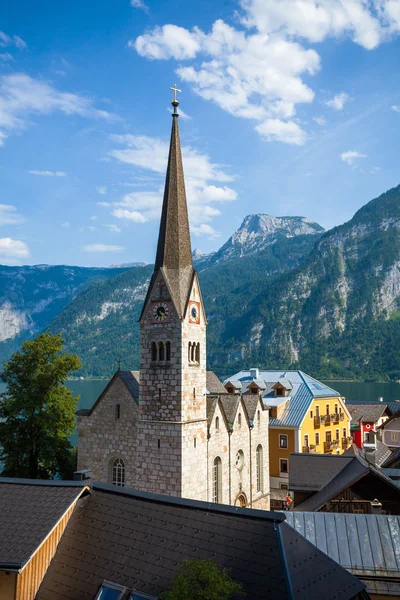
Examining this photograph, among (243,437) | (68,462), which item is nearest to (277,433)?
(243,437)

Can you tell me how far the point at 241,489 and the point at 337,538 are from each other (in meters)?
20.2

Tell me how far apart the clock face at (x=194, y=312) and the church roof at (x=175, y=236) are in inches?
29.8

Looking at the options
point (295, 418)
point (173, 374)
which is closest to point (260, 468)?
point (295, 418)

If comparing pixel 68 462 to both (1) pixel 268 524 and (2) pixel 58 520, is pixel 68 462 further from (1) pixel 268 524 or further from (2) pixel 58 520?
(1) pixel 268 524

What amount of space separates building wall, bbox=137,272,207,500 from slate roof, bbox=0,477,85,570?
13494 millimetres


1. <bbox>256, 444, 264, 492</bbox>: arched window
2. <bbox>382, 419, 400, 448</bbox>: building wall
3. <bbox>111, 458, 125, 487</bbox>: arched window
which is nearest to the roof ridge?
<bbox>111, 458, 125, 487</bbox>: arched window

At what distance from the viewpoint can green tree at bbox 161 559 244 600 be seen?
993cm

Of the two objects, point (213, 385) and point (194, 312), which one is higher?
point (194, 312)

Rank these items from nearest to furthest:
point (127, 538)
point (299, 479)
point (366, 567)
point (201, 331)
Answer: point (127, 538) < point (366, 567) < point (299, 479) < point (201, 331)


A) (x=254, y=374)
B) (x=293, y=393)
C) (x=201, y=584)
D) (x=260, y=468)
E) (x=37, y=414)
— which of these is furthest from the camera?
(x=254, y=374)

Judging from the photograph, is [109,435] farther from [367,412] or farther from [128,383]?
[367,412]

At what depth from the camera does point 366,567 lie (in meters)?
15.9

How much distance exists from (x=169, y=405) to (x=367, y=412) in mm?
42109

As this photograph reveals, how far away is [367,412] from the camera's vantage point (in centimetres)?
6462
